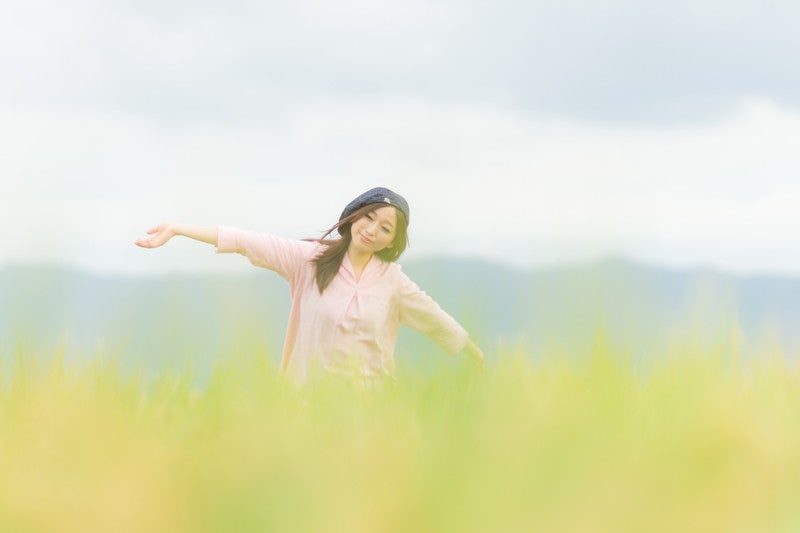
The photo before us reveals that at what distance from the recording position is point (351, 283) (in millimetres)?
2381

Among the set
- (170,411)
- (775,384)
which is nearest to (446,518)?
(170,411)

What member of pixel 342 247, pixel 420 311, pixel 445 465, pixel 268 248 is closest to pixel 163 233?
pixel 268 248

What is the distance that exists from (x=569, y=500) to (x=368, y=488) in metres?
0.17

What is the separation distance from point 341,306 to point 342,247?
158mm

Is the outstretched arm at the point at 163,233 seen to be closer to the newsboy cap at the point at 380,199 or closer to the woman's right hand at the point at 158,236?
the woman's right hand at the point at 158,236

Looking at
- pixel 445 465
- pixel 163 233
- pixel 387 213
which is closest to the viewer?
pixel 445 465

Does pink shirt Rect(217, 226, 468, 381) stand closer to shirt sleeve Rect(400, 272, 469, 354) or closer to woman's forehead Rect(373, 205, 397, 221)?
shirt sleeve Rect(400, 272, 469, 354)

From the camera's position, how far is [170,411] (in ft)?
4.02

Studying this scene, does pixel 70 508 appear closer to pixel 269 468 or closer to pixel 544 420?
pixel 269 468

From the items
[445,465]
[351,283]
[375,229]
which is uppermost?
[375,229]

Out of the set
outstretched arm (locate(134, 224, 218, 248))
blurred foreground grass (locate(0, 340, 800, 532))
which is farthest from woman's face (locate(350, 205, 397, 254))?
blurred foreground grass (locate(0, 340, 800, 532))

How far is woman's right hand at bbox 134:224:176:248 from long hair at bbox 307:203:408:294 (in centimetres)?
41

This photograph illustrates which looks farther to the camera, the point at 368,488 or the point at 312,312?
the point at 312,312

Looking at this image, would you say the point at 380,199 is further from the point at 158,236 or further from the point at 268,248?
the point at 158,236
